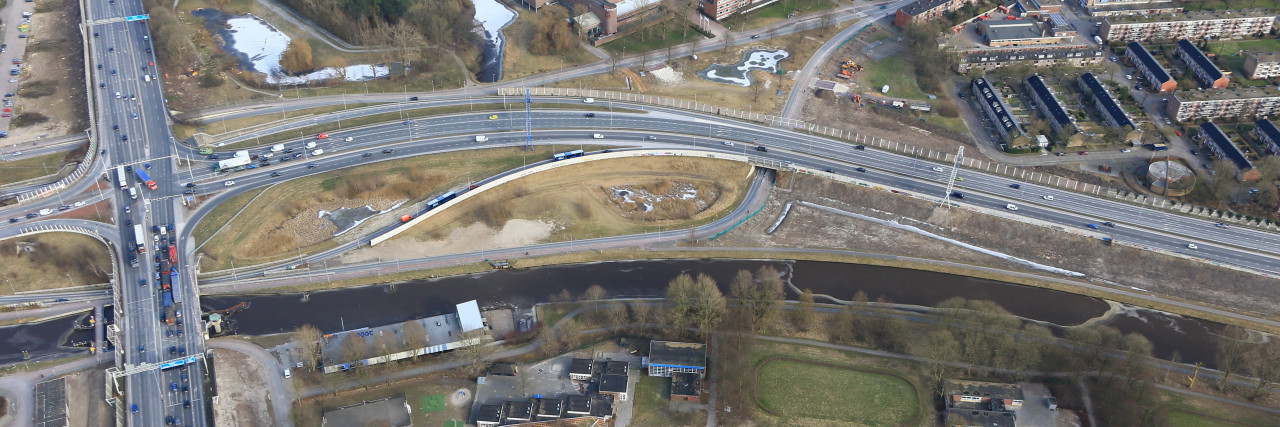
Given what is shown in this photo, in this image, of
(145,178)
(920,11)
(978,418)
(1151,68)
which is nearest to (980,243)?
(978,418)

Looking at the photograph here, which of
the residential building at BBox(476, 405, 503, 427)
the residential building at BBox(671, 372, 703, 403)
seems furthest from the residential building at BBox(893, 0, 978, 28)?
the residential building at BBox(476, 405, 503, 427)

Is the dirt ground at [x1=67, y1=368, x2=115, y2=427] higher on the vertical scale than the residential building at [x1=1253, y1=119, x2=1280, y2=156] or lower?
lower

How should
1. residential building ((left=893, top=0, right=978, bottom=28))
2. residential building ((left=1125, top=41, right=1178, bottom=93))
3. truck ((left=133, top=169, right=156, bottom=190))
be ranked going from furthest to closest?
residential building ((left=893, top=0, right=978, bottom=28)) < residential building ((left=1125, top=41, right=1178, bottom=93)) < truck ((left=133, top=169, right=156, bottom=190))

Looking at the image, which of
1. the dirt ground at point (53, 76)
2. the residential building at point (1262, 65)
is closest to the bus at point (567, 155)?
the dirt ground at point (53, 76)

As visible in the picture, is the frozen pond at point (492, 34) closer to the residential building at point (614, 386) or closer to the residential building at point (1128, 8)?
the residential building at point (614, 386)

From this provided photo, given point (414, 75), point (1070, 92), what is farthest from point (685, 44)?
point (1070, 92)

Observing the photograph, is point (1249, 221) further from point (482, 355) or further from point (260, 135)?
point (260, 135)

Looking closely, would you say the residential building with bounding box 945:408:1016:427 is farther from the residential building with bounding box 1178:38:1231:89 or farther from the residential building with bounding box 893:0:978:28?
the residential building with bounding box 893:0:978:28
